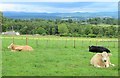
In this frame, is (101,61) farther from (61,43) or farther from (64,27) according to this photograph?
(64,27)

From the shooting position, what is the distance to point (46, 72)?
336 inches

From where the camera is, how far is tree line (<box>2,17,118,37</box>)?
5297cm

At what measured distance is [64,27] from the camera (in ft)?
189

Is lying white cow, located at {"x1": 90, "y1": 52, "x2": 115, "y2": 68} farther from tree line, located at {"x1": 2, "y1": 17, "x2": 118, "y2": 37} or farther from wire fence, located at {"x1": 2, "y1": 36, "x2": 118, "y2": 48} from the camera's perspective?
tree line, located at {"x1": 2, "y1": 17, "x2": 118, "y2": 37}

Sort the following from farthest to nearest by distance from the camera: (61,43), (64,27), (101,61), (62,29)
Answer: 1. (64,27)
2. (62,29)
3. (61,43)
4. (101,61)

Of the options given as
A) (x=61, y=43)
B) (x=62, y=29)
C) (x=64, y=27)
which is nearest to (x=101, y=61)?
(x=61, y=43)

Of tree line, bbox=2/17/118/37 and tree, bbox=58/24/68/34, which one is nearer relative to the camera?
tree line, bbox=2/17/118/37

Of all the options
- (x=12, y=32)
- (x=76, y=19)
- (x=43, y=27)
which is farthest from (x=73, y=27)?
(x=12, y=32)

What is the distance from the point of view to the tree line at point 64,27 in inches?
2085

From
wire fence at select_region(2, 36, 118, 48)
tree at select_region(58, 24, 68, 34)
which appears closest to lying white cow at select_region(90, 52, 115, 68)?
wire fence at select_region(2, 36, 118, 48)

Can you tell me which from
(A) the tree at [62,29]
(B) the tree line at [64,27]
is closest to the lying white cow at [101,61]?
(B) the tree line at [64,27]

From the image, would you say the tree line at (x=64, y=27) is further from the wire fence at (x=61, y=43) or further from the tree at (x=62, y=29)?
the wire fence at (x=61, y=43)

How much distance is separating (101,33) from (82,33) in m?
3.68

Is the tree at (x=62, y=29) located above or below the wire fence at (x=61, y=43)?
above
